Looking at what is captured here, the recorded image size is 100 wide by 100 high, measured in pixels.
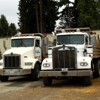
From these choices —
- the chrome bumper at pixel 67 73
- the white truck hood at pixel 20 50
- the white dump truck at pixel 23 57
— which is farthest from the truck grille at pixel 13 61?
the chrome bumper at pixel 67 73

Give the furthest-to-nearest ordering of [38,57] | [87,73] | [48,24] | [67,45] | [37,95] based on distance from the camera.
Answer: [48,24] < [38,57] < [67,45] < [87,73] < [37,95]

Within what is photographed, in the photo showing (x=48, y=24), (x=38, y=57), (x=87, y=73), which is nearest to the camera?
(x=87, y=73)

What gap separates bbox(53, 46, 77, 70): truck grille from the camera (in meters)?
16.3

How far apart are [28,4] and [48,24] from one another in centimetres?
489

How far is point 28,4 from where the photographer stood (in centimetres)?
5731

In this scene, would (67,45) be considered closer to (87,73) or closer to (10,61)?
(87,73)

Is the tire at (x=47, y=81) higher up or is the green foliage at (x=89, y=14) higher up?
the green foliage at (x=89, y=14)

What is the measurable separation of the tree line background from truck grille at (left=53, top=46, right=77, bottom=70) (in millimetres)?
34549

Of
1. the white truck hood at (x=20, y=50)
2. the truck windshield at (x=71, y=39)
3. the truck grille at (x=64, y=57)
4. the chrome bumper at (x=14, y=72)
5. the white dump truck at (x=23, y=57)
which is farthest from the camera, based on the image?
the white truck hood at (x=20, y=50)

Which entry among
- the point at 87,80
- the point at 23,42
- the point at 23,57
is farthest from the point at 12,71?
the point at 87,80

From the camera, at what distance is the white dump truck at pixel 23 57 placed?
19.2 meters

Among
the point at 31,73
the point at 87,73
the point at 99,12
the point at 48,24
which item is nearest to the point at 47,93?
the point at 87,73

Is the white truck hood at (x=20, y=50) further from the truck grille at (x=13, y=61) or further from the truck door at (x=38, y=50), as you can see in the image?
the truck door at (x=38, y=50)

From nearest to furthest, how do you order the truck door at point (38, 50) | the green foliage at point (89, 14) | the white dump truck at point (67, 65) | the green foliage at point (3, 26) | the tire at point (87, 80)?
Result: the white dump truck at point (67, 65) → the tire at point (87, 80) → the truck door at point (38, 50) → the green foliage at point (89, 14) → the green foliage at point (3, 26)
